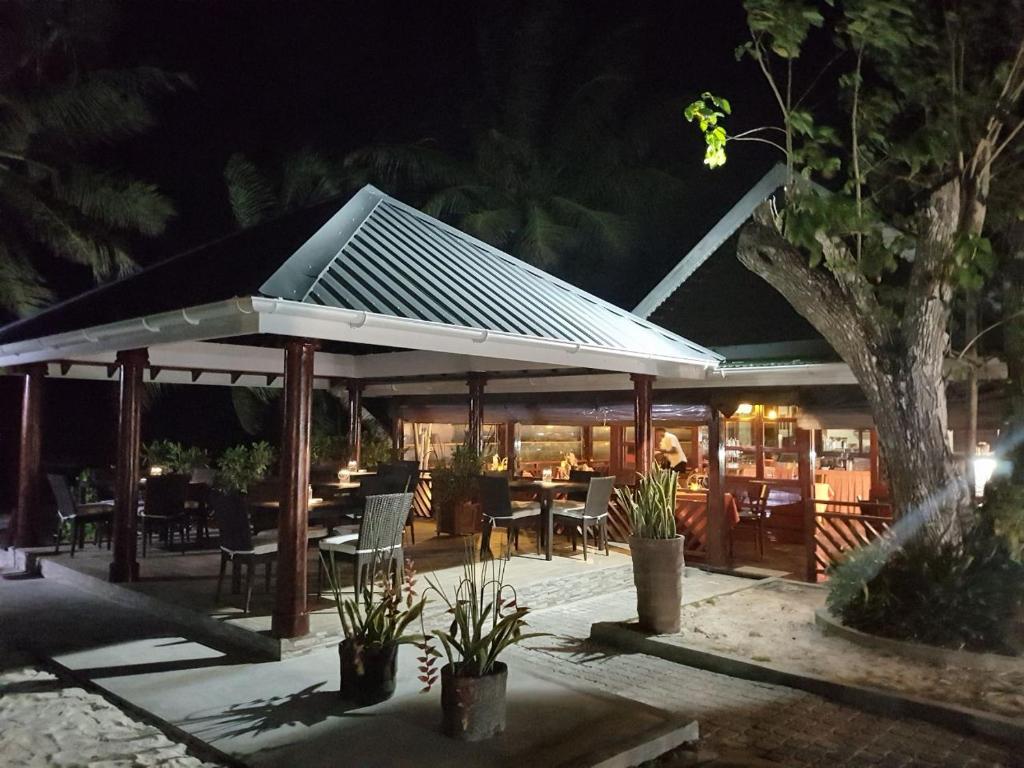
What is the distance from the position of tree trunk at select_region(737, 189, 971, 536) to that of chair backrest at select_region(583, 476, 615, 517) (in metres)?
3.42

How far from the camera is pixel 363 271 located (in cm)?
684

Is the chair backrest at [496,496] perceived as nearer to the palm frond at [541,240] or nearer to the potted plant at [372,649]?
the potted plant at [372,649]

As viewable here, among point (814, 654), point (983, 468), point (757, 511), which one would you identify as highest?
point (983, 468)

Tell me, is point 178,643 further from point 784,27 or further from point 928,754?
point 784,27

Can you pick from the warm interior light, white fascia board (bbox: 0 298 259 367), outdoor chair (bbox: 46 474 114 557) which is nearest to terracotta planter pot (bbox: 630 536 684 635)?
the warm interior light

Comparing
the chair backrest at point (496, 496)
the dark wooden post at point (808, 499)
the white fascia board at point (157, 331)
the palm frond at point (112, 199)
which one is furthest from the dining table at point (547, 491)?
the palm frond at point (112, 199)

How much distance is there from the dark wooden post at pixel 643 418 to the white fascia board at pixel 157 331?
18.7 ft

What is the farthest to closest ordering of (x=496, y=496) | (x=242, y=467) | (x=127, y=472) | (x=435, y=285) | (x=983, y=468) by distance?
(x=242, y=467) → (x=496, y=496) → (x=127, y=472) → (x=983, y=468) → (x=435, y=285)

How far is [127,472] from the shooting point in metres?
8.29

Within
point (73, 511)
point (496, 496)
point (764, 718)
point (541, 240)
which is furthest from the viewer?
point (541, 240)

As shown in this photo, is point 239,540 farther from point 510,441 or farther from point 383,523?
point 510,441

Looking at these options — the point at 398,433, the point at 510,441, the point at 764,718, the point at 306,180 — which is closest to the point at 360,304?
the point at 764,718

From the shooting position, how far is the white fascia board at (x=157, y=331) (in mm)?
5676

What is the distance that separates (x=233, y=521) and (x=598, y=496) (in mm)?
4593
